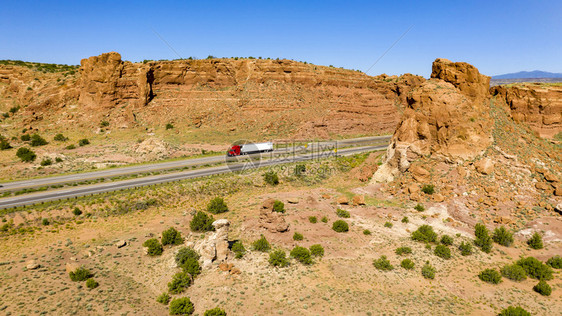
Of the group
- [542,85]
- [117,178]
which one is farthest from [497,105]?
[117,178]

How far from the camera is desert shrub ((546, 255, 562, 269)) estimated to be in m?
21.2

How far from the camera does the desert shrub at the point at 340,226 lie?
27.0m

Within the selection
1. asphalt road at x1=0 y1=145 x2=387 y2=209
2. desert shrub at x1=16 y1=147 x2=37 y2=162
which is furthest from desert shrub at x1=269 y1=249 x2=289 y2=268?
desert shrub at x1=16 y1=147 x2=37 y2=162

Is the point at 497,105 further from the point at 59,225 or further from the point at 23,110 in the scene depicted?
the point at 23,110

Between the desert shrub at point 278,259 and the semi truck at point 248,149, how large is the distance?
114 ft

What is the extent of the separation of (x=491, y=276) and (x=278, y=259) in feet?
51.2

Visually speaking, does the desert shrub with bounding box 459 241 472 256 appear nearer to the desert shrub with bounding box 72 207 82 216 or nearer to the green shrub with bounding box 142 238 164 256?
the green shrub with bounding box 142 238 164 256

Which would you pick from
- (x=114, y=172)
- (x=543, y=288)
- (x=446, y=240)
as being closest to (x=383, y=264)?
(x=446, y=240)

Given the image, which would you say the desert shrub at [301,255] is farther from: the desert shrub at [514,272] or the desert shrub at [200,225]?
the desert shrub at [514,272]

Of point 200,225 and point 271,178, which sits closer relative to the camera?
point 200,225

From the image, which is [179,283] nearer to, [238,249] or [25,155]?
[238,249]

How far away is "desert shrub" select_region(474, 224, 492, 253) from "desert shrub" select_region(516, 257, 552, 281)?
257cm

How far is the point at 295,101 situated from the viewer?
80500 mm

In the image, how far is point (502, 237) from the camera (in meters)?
24.7
